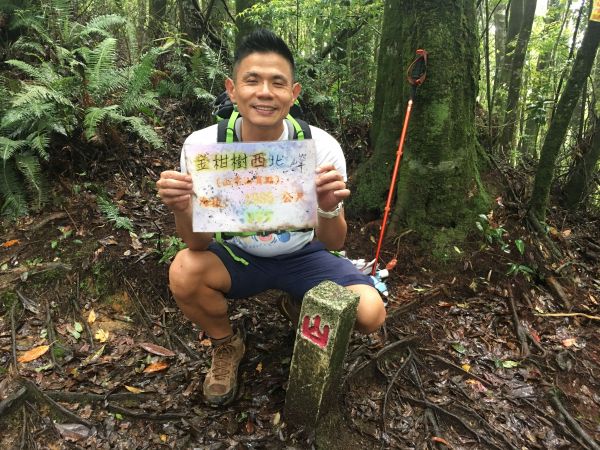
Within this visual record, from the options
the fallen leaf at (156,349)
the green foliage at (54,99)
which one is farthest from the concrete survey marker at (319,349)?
the green foliage at (54,99)

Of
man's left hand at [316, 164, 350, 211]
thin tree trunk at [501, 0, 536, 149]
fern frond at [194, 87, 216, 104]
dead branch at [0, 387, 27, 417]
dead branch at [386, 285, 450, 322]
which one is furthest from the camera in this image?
thin tree trunk at [501, 0, 536, 149]

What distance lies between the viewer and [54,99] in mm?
4379

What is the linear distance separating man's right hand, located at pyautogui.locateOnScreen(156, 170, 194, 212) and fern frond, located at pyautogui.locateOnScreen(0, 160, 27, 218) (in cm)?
280

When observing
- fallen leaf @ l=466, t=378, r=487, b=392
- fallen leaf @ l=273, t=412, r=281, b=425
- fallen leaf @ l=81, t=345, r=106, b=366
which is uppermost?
fallen leaf @ l=273, t=412, r=281, b=425

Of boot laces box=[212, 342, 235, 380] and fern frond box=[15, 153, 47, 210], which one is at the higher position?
fern frond box=[15, 153, 47, 210]

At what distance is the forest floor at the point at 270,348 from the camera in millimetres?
2574

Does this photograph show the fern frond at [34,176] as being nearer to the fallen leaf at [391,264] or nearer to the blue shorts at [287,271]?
the blue shorts at [287,271]

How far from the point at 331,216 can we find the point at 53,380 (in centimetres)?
233

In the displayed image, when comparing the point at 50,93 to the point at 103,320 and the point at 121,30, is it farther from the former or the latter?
the point at 121,30

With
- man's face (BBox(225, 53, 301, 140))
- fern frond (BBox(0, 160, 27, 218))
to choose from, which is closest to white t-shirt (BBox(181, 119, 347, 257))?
man's face (BBox(225, 53, 301, 140))

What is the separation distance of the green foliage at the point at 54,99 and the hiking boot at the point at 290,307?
2.62 meters

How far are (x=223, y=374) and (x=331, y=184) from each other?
61.0 inches

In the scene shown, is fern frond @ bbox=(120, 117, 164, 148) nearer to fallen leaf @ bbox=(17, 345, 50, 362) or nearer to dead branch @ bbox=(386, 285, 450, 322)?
fallen leaf @ bbox=(17, 345, 50, 362)

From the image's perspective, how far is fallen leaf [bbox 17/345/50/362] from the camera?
9.82 feet
